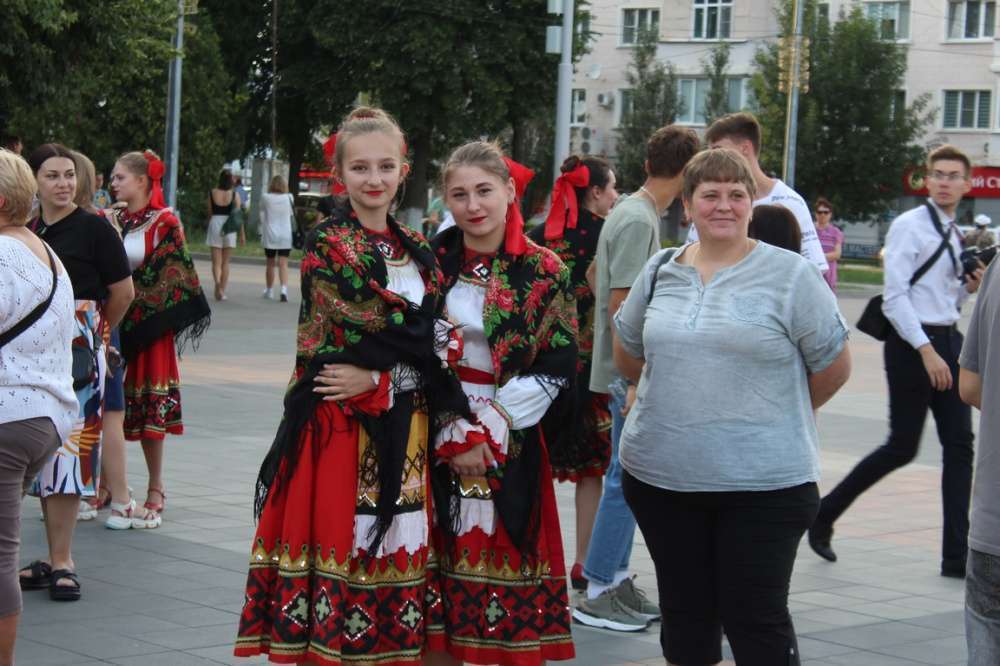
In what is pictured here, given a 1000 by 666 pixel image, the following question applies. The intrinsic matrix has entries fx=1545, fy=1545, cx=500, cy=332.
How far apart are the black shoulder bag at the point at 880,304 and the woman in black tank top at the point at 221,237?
16646 millimetres

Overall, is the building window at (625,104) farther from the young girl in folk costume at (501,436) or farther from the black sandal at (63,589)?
the young girl in folk costume at (501,436)

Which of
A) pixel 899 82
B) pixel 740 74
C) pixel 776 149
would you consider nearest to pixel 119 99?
pixel 776 149

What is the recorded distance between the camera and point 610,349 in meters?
6.34

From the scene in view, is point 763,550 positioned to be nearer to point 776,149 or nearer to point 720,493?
point 720,493

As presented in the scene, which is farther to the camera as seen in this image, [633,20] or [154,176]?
[633,20]

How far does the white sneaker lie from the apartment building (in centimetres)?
4409

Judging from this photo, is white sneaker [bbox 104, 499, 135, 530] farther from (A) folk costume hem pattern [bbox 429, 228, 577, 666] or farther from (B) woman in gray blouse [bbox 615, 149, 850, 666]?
(B) woman in gray blouse [bbox 615, 149, 850, 666]

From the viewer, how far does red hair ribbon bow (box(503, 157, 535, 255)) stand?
491 cm

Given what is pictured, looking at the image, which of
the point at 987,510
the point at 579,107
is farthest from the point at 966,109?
the point at 987,510

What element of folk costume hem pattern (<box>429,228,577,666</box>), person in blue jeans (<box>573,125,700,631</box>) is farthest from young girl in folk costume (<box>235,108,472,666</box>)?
person in blue jeans (<box>573,125,700,631</box>)

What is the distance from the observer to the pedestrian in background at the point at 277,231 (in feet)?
76.8

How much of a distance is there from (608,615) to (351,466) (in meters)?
2.10

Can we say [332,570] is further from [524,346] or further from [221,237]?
Answer: [221,237]

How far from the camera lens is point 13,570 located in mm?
4992
